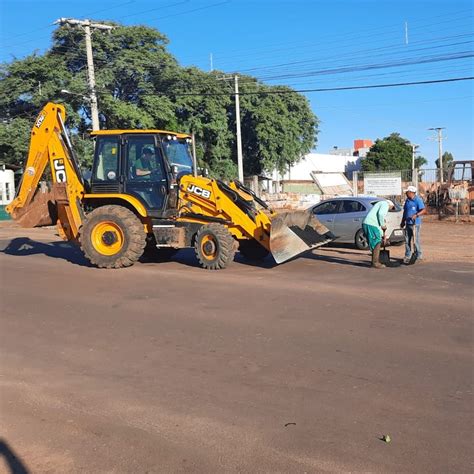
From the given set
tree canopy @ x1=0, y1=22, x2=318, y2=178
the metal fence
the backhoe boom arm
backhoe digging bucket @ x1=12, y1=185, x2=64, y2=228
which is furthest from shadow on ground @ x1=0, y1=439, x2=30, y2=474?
tree canopy @ x1=0, y1=22, x2=318, y2=178

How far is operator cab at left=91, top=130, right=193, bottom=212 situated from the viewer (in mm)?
12305

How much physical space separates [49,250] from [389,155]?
211 ft

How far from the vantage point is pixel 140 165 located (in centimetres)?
1250

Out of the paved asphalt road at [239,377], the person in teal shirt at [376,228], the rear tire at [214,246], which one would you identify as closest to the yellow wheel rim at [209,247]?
the rear tire at [214,246]

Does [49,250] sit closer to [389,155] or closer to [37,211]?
[37,211]

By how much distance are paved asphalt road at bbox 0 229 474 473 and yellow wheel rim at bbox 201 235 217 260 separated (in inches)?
65.9

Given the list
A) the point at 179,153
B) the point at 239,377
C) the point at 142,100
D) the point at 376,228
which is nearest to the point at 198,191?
the point at 179,153

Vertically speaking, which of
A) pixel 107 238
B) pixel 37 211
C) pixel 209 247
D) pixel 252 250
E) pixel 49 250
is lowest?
pixel 49 250

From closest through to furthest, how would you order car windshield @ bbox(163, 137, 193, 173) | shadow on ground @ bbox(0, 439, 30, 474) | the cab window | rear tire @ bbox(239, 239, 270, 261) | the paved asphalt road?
shadow on ground @ bbox(0, 439, 30, 474)
the paved asphalt road
car windshield @ bbox(163, 137, 193, 173)
the cab window
rear tire @ bbox(239, 239, 270, 261)

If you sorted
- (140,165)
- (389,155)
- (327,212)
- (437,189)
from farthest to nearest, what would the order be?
(389,155)
(437,189)
(327,212)
(140,165)

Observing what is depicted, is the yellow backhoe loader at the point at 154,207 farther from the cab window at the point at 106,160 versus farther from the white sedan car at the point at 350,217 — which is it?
the white sedan car at the point at 350,217

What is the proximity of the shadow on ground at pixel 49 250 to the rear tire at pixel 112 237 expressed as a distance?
0.76 metres

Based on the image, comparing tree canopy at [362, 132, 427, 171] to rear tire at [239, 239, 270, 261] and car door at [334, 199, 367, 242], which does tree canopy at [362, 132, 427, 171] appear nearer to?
car door at [334, 199, 367, 242]

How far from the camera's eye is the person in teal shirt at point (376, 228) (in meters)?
11.8
